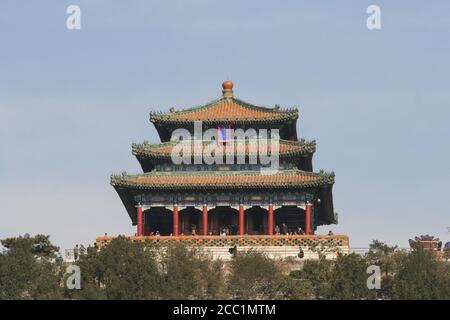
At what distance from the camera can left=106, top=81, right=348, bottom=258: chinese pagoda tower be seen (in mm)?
94188

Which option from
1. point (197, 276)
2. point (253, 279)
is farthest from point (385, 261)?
point (197, 276)

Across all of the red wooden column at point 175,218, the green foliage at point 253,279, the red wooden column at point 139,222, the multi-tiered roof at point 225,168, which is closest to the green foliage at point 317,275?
the green foliage at point 253,279

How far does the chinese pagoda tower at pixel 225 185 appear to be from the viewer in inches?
3708

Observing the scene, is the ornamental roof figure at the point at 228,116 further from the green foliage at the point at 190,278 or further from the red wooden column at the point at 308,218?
the green foliage at the point at 190,278

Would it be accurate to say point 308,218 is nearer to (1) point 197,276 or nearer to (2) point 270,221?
(2) point 270,221

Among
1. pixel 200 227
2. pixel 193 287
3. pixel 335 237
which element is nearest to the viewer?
pixel 193 287

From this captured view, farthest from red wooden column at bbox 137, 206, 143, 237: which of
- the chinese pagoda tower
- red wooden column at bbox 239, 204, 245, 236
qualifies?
red wooden column at bbox 239, 204, 245, 236

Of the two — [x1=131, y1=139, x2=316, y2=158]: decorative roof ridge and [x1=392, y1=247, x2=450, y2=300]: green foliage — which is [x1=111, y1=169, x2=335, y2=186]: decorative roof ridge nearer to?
[x1=131, y1=139, x2=316, y2=158]: decorative roof ridge

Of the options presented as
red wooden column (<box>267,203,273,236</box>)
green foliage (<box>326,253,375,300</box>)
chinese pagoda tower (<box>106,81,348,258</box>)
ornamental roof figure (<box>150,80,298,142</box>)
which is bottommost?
green foliage (<box>326,253,375,300</box>)

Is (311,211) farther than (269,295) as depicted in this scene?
Yes
